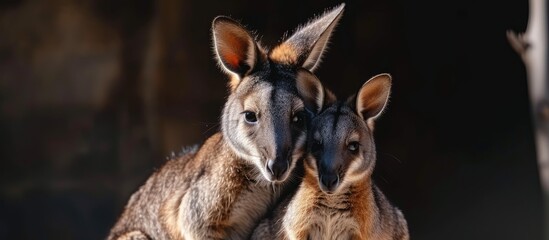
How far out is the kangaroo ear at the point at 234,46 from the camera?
630 cm

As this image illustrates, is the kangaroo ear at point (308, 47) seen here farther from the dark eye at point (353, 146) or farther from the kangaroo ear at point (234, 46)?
the dark eye at point (353, 146)

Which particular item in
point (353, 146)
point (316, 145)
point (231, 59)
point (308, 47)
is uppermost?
point (231, 59)

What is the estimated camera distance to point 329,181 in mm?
5754

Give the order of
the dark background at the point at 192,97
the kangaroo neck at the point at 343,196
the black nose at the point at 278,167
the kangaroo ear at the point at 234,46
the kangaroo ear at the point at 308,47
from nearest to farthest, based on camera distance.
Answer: the black nose at the point at 278,167
the kangaroo neck at the point at 343,196
the kangaroo ear at the point at 234,46
the kangaroo ear at the point at 308,47
the dark background at the point at 192,97

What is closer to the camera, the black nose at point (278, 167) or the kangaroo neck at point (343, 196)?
the black nose at point (278, 167)

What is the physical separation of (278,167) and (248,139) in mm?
377

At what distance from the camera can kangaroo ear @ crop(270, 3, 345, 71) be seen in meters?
6.45

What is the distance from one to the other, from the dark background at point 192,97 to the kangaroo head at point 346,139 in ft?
16.6

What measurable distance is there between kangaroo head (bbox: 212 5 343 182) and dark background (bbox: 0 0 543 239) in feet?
15.5

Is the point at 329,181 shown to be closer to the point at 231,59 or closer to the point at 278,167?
the point at 278,167

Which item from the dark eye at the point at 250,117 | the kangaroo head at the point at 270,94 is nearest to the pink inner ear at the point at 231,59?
the kangaroo head at the point at 270,94

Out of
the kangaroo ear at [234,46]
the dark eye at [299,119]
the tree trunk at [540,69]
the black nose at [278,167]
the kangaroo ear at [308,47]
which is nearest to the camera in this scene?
the black nose at [278,167]

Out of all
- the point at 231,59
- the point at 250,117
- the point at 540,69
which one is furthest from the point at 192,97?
the point at 250,117

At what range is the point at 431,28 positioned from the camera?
452 inches
